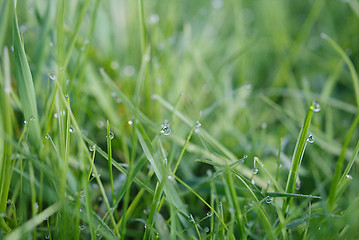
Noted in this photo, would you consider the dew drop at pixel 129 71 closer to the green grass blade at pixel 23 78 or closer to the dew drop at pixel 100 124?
the dew drop at pixel 100 124

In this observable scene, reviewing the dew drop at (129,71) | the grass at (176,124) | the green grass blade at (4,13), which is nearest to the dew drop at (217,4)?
the grass at (176,124)

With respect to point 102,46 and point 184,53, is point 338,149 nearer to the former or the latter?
point 184,53

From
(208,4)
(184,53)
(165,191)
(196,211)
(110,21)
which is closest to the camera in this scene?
(165,191)

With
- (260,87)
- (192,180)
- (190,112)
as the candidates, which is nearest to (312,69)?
(260,87)

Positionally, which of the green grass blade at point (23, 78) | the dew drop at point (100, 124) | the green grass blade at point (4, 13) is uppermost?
the green grass blade at point (4, 13)

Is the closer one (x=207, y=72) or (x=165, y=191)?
(x=165, y=191)

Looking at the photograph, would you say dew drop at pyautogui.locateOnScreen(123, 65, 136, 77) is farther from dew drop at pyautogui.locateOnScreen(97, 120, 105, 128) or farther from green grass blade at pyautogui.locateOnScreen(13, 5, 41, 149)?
green grass blade at pyautogui.locateOnScreen(13, 5, 41, 149)

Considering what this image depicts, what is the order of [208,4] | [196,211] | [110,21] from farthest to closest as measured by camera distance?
[208,4], [110,21], [196,211]

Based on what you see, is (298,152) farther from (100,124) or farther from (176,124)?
(100,124)
